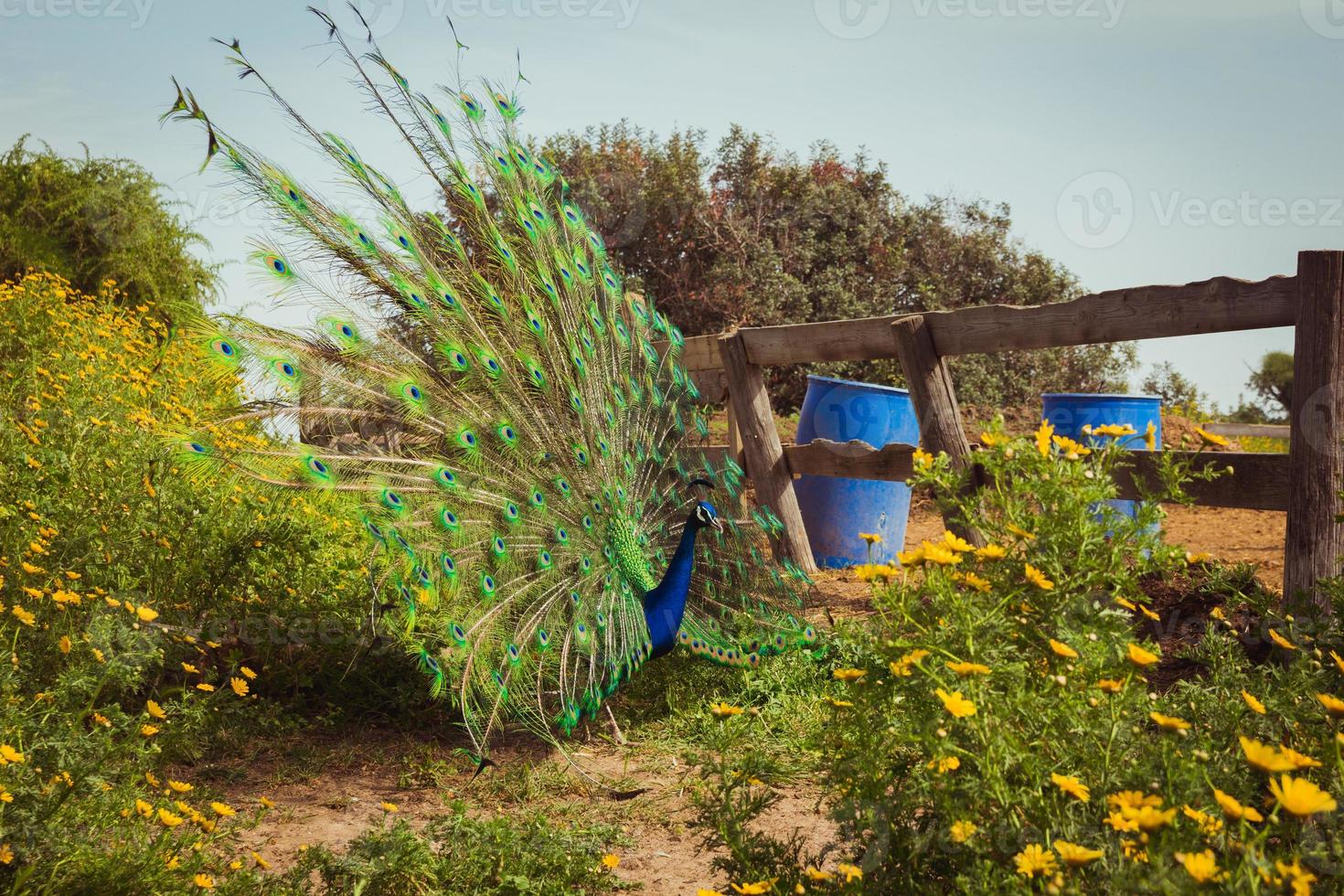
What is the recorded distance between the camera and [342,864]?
2.80m

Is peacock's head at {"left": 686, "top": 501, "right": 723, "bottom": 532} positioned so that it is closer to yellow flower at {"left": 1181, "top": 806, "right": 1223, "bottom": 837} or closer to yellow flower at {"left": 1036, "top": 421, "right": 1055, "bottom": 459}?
yellow flower at {"left": 1036, "top": 421, "right": 1055, "bottom": 459}

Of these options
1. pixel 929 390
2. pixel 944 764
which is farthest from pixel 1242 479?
pixel 944 764

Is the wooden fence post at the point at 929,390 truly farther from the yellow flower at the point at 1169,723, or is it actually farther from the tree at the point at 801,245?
the tree at the point at 801,245

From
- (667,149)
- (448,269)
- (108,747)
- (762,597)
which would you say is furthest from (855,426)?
(667,149)

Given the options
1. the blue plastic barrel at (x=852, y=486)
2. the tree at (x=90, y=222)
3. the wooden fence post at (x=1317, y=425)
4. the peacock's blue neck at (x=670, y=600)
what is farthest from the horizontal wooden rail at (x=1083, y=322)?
the tree at (x=90, y=222)

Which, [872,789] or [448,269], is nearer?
[872,789]

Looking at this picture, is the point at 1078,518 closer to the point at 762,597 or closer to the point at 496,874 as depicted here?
the point at 496,874

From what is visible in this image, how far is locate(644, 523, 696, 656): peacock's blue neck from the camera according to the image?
4.19m

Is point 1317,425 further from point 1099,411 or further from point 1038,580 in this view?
point 1038,580

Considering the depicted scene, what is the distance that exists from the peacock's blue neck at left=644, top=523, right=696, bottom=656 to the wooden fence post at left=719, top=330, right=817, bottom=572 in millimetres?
2842

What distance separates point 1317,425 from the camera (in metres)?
4.26

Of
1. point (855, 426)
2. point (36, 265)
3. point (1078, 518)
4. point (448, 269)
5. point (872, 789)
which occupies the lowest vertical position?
point (872, 789)

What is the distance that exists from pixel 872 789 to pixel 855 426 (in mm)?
5536

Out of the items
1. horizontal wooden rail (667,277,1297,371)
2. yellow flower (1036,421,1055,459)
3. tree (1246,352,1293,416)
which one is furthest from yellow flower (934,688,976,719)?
tree (1246,352,1293,416)
